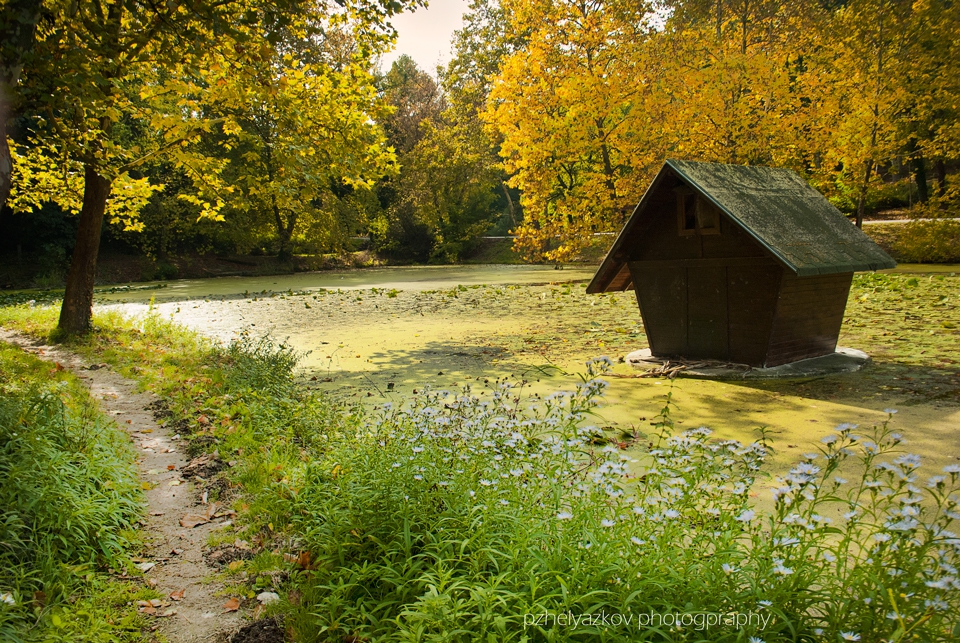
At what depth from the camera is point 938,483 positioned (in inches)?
80.4

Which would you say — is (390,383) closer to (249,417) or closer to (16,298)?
(249,417)

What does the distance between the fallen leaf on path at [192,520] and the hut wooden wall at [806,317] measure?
520 centimetres

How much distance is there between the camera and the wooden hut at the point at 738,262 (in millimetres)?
6125

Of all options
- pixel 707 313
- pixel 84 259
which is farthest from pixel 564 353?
pixel 84 259

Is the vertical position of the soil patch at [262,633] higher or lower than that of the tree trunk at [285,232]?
lower

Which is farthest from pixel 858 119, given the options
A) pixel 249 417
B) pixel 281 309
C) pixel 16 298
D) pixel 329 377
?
pixel 16 298

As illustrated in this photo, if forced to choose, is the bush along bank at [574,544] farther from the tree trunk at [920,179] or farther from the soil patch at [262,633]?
the tree trunk at [920,179]

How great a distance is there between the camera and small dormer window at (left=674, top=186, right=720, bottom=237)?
6.47m

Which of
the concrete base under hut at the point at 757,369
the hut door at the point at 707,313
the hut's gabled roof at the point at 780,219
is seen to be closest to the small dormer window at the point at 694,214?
the hut's gabled roof at the point at 780,219

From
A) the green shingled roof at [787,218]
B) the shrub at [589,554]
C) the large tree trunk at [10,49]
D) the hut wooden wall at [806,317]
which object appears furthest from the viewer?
the hut wooden wall at [806,317]

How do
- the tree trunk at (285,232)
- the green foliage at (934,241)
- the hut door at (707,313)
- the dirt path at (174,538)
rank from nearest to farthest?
the dirt path at (174,538)
the hut door at (707,313)
the green foliage at (934,241)
the tree trunk at (285,232)

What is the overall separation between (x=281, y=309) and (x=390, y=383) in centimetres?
803

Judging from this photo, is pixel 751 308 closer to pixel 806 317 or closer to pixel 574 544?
pixel 806 317

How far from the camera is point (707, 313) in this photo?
6781mm
